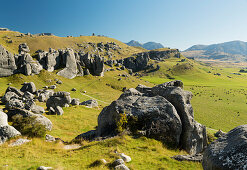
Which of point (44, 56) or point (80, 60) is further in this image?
Answer: point (80, 60)

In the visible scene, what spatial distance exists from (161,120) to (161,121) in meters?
0.14

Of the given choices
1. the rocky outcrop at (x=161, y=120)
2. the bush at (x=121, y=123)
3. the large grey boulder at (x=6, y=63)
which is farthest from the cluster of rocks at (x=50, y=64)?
the bush at (x=121, y=123)

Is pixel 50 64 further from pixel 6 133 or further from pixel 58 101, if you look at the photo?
pixel 6 133

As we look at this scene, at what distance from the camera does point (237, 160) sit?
23.5ft

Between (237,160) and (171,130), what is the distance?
916cm

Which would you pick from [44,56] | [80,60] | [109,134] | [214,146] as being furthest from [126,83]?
[214,146]

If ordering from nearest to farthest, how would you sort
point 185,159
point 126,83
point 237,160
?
point 237,160 < point 185,159 < point 126,83

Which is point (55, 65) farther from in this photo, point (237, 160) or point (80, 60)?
point (237, 160)

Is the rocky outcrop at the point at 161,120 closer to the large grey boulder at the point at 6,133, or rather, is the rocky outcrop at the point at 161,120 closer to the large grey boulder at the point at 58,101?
the large grey boulder at the point at 6,133

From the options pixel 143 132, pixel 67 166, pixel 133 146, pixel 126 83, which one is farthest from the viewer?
pixel 126 83

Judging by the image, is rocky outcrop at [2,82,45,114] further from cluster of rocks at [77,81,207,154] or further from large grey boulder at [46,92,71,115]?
cluster of rocks at [77,81,207,154]

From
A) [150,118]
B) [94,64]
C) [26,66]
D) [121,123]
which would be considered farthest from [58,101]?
[94,64]

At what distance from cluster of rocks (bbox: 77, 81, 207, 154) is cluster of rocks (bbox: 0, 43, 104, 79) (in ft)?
257

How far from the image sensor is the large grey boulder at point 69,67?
9534 centimetres
